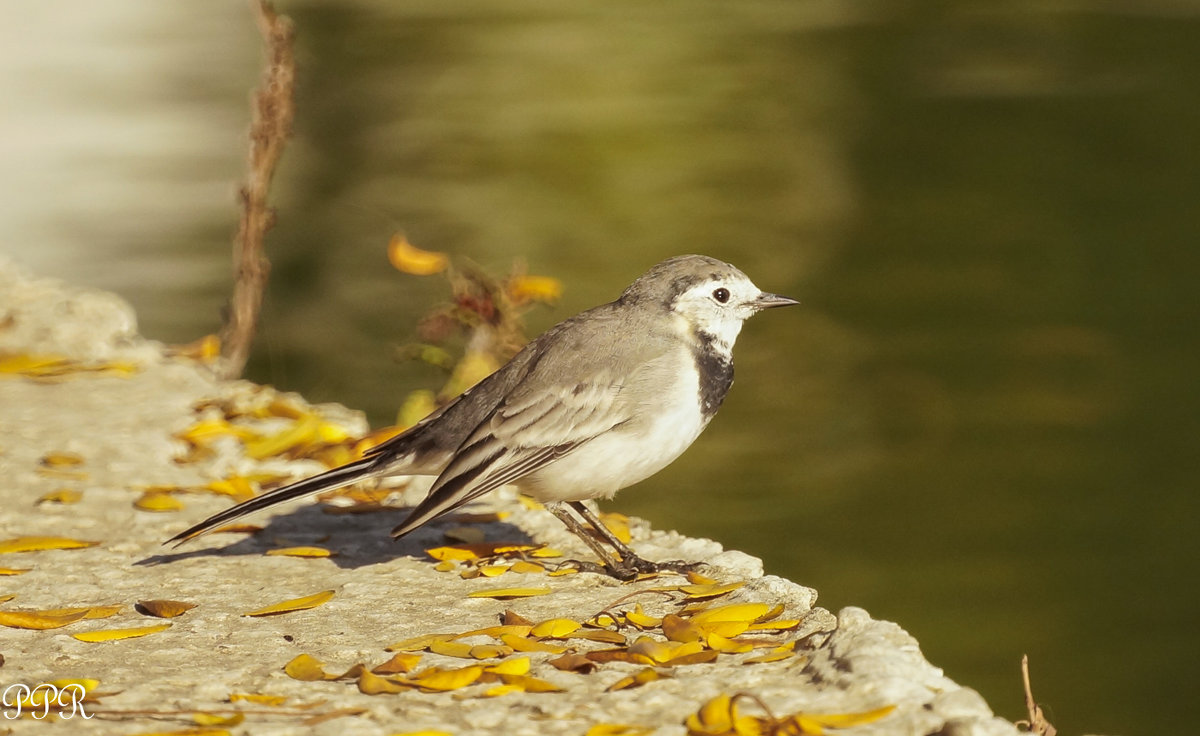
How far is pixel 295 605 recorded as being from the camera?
3609 millimetres

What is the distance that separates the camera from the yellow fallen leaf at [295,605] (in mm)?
3568

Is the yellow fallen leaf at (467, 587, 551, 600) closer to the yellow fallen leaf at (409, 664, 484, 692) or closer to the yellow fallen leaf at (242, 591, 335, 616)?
the yellow fallen leaf at (242, 591, 335, 616)

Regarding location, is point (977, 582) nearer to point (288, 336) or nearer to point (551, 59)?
point (288, 336)

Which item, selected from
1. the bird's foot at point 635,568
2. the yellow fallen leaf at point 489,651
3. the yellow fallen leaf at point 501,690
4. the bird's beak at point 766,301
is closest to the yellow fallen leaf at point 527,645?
the yellow fallen leaf at point 489,651

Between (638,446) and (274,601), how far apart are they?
3.33 feet

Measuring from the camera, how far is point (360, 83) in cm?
1653

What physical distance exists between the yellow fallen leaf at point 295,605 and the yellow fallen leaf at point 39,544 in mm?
799

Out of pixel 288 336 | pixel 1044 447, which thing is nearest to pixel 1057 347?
pixel 1044 447

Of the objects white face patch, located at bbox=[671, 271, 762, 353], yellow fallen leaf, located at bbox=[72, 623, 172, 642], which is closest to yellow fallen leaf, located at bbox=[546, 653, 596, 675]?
yellow fallen leaf, located at bbox=[72, 623, 172, 642]

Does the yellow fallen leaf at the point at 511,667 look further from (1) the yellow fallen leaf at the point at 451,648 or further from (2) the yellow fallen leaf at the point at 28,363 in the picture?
(2) the yellow fallen leaf at the point at 28,363

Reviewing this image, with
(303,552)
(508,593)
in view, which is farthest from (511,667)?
(303,552)

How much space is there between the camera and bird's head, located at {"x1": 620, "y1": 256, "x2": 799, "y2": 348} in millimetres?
4160

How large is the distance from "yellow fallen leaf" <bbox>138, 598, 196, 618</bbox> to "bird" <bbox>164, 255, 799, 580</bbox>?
341mm

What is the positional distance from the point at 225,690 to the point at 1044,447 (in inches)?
216
